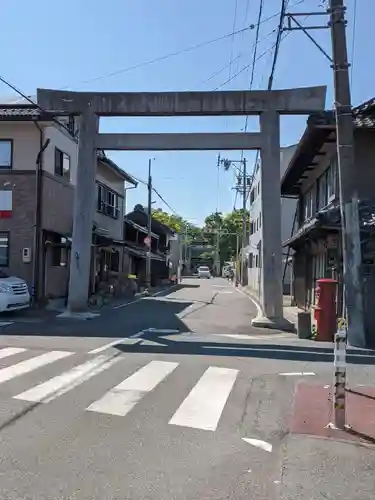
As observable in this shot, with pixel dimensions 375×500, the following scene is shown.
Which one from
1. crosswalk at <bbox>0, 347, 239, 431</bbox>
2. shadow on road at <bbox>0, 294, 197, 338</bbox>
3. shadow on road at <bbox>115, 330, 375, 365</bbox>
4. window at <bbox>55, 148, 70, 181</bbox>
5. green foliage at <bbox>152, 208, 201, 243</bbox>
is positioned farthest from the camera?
green foliage at <bbox>152, 208, 201, 243</bbox>

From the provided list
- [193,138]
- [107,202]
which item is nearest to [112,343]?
[193,138]

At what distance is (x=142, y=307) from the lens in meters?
23.8

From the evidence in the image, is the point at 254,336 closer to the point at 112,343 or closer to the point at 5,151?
the point at 112,343

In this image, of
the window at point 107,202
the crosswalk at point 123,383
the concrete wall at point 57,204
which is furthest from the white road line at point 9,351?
the window at point 107,202

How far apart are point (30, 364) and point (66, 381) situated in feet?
5.46

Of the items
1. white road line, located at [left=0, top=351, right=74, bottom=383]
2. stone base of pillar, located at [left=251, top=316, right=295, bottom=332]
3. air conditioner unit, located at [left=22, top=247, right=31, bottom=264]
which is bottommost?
white road line, located at [left=0, top=351, right=74, bottom=383]

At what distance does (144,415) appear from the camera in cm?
678

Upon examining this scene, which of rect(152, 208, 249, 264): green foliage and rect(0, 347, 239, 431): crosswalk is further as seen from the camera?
rect(152, 208, 249, 264): green foliage

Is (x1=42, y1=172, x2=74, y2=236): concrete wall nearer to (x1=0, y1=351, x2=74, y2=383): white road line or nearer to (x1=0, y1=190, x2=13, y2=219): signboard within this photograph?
(x1=0, y1=190, x2=13, y2=219): signboard

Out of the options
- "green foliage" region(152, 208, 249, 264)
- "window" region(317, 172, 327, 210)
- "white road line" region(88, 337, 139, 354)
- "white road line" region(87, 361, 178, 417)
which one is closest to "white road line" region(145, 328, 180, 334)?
"white road line" region(88, 337, 139, 354)

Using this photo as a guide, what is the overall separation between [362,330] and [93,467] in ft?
29.7

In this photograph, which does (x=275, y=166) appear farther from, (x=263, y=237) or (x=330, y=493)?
(x=330, y=493)

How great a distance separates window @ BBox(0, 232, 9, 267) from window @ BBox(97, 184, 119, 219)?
9.09 metres

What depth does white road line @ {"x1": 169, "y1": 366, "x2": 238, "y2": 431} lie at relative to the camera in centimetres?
655
